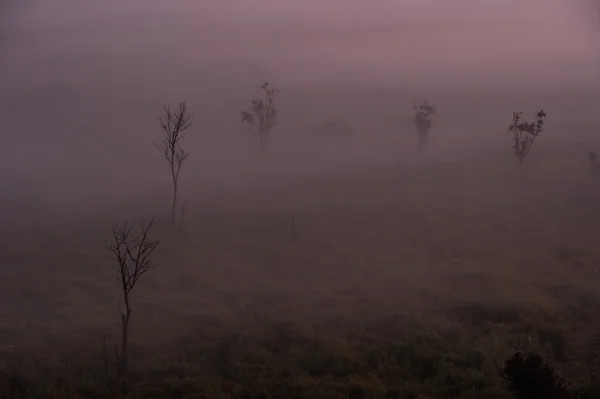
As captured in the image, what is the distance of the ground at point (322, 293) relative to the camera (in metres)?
20.8

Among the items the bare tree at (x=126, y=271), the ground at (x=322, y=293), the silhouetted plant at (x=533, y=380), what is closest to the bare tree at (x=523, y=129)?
the ground at (x=322, y=293)

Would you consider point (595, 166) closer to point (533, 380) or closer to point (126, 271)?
point (533, 380)

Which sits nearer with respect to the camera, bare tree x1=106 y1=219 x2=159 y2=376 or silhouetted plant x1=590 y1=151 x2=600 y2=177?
bare tree x1=106 y1=219 x2=159 y2=376

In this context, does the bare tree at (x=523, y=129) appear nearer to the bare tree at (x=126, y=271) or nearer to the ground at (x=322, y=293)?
the ground at (x=322, y=293)

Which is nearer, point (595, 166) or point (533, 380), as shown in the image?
point (533, 380)

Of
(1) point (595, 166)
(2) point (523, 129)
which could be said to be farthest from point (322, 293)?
(1) point (595, 166)

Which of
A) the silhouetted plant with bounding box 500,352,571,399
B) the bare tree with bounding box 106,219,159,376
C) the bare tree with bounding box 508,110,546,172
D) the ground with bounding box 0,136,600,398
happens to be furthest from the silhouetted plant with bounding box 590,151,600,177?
the silhouetted plant with bounding box 500,352,571,399

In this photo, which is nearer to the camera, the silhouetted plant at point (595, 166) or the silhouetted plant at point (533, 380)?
the silhouetted plant at point (533, 380)

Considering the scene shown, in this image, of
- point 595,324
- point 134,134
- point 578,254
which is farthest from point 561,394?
point 134,134

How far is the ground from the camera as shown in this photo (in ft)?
68.3

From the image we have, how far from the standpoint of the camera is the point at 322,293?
33156mm

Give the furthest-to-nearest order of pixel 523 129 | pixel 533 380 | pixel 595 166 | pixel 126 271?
1. pixel 595 166
2. pixel 523 129
3. pixel 126 271
4. pixel 533 380

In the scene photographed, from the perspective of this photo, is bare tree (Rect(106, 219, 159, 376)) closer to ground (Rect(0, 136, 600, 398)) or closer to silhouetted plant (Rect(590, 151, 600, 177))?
ground (Rect(0, 136, 600, 398))

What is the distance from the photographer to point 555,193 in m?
58.1
